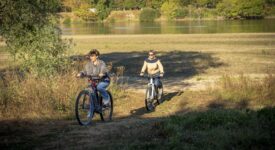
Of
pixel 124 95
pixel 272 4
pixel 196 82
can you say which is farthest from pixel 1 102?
pixel 272 4

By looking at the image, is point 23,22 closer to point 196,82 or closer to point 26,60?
point 26,60

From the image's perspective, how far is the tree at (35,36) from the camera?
18.5 m

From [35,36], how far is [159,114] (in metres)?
5.97

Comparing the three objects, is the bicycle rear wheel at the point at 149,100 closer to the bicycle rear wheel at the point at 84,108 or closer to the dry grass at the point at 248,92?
the dry grass at the point at 248,92

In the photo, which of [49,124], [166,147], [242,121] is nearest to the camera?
[166,147]

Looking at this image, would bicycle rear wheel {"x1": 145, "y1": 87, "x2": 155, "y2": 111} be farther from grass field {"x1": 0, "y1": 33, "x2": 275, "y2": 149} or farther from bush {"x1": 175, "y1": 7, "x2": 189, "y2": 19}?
bush {"x1": 175, "y1": 7, "x2": 189, "y2": 19}

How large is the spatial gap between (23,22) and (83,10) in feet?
398

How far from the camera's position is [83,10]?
138625mm

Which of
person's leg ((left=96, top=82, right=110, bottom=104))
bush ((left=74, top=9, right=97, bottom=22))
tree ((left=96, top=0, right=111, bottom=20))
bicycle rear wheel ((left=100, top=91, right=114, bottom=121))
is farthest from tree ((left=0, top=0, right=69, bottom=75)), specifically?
bush ((left=74, top=9, right=97, bottom=22))

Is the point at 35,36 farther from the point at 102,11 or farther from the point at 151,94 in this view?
the point at 102,11

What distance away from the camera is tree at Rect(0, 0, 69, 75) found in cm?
1845

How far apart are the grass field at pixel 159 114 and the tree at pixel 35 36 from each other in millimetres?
1547

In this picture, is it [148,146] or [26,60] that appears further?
[26,60]

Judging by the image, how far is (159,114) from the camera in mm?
16281
